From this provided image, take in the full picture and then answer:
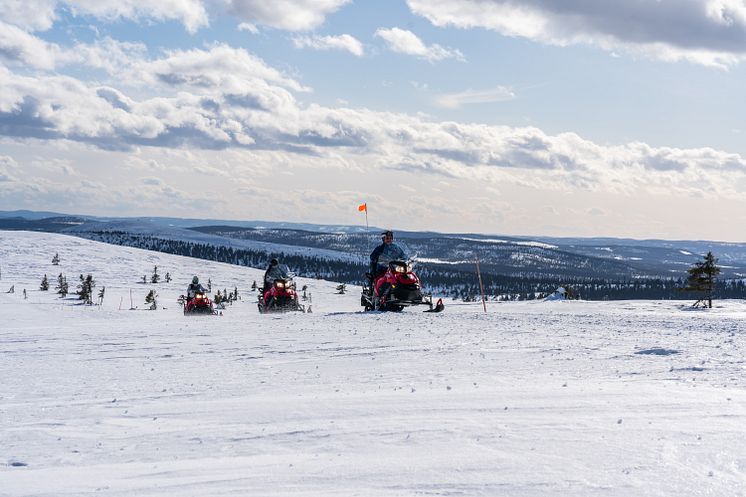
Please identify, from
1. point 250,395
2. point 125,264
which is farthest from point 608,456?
point 125,264

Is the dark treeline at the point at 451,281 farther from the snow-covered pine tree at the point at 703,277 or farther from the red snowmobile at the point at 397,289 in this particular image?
the red snowmobile at the point at 397,289

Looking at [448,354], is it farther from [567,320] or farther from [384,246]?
[384,246]

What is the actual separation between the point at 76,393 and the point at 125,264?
190 ft

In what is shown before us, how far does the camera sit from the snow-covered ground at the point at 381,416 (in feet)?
14.4

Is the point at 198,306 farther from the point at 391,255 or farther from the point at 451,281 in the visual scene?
the point at 451,281

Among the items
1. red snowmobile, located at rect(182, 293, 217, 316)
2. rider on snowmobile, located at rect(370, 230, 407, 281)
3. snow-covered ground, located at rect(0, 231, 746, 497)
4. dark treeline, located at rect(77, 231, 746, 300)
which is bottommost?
dark treeline, located at rect(77, 231, 746, 300)

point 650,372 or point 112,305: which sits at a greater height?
point 650,372

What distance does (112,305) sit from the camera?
37531 mm

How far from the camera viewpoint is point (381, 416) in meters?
5.99

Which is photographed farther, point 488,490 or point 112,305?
point 112,305

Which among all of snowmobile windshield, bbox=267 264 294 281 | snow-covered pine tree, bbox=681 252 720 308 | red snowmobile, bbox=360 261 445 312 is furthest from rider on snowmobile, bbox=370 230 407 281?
snow-covered pine tree, bbox=681 252 720 308

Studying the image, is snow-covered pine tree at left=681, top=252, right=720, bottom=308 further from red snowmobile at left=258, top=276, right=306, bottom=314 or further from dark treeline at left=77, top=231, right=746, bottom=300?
dark treeline at left=77, top=231, right=746, bottom=300

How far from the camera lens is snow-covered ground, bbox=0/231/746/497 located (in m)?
4.39

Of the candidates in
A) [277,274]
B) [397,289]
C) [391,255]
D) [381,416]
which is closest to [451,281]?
[277,274]
